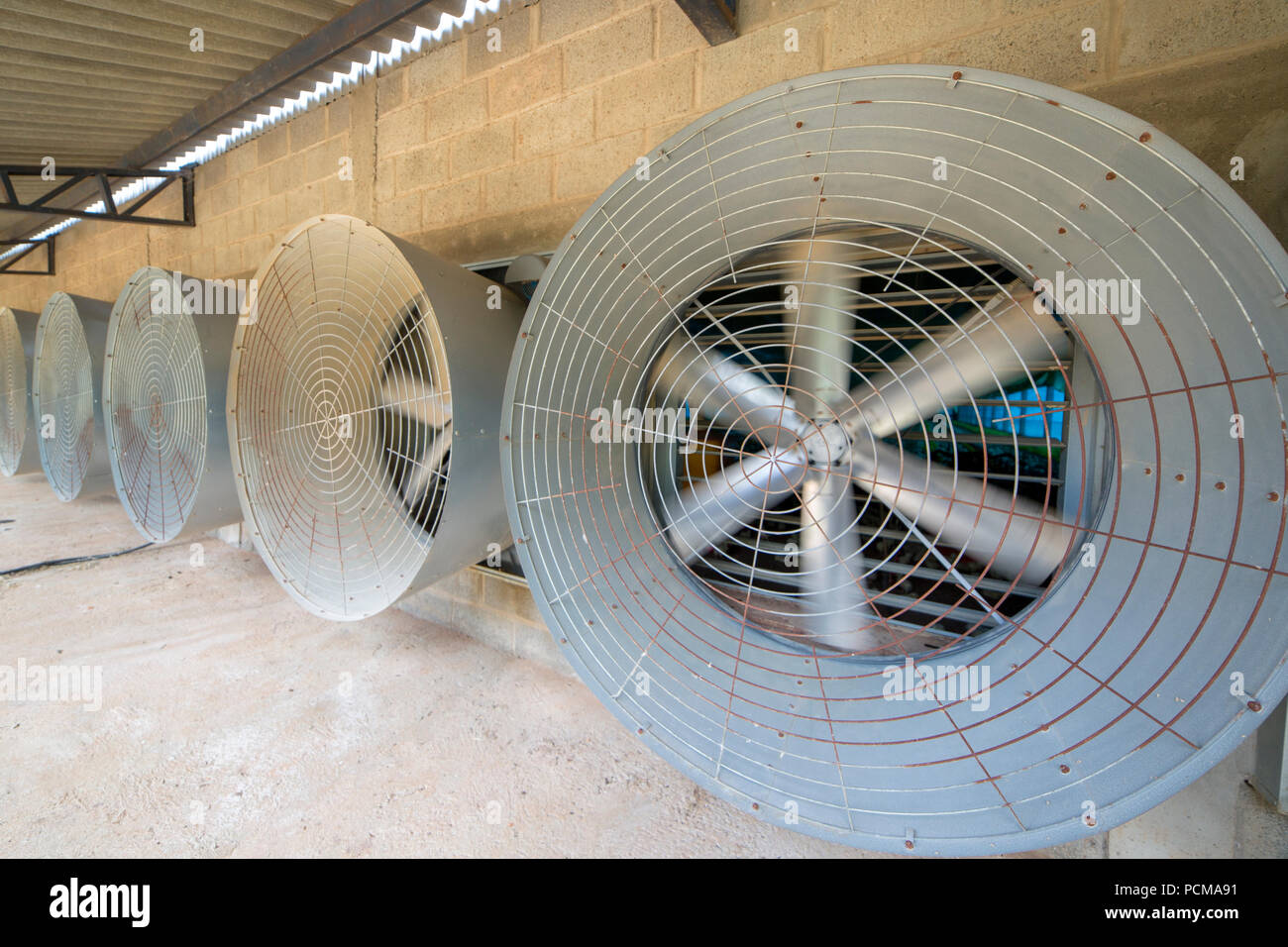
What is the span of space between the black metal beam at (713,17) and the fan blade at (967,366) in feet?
4.22

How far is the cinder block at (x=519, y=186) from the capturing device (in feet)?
8.09

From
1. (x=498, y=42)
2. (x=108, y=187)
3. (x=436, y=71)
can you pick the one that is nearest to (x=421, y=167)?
(x=436, y=71)

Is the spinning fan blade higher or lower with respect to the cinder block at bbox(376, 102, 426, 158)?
lower

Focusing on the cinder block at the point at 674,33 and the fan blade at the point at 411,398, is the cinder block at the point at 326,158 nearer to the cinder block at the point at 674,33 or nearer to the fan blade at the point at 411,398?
the fan blade at the point at 411,398

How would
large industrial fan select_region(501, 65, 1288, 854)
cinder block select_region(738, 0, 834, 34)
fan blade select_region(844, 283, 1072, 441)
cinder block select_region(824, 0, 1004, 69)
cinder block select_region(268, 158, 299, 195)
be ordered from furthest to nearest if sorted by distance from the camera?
1. cinder block select_region(268, 158, 299, 195)
2. cinder block select_region(738, 0, 834, 34)
3. cinder block select_region(824, 0, 1004, 69)
4. fan blade select_region(844, 283, 1072, 441)
5. large industrial fan select_region(501, 65, 1288, 854)

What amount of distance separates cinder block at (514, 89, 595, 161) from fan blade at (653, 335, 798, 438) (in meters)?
1.02

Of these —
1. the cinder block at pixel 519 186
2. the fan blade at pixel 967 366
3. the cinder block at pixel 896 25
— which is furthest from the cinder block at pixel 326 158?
the fan blade at pixel 967 366

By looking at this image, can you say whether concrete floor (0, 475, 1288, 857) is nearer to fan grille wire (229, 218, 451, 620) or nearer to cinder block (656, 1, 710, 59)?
fan grille wire (229, 218, 451, 620)

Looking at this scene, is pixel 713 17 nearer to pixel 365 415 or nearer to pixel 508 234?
pixel 508 234

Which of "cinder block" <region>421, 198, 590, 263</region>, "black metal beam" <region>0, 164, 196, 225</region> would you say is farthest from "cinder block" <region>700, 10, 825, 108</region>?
"black metal beam" <region>0, 164, 196, 225</region>

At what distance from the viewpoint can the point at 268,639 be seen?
9.34 feet

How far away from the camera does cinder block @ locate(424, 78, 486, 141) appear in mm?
2643

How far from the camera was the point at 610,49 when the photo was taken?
2236 mm
